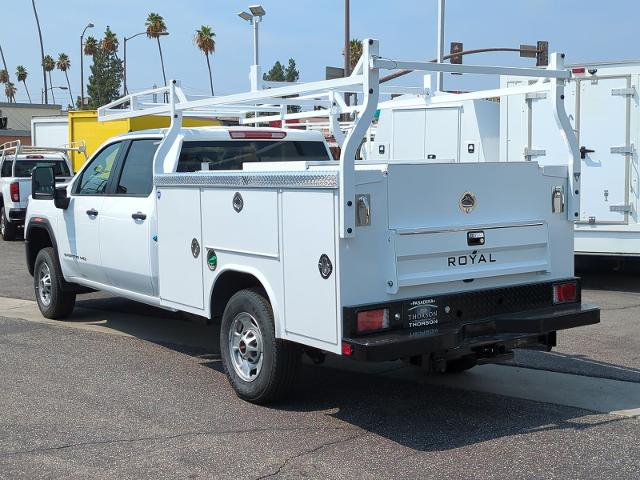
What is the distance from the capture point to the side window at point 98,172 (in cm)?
841

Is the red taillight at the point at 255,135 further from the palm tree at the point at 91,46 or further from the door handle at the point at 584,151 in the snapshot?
the palm tree at the point at 91,46

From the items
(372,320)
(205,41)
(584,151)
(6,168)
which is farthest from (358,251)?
(205,41)

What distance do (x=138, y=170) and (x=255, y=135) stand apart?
113cm

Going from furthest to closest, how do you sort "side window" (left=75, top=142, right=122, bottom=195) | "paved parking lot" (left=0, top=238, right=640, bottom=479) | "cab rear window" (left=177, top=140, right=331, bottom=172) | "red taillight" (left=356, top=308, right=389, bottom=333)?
"side window" (left=75, top=142, right=122, bottom=195) < "cab rear window" (left=177, top=140, right=331, bottom=172) < "red taillight" (left=356, top=308, right=389, bottom=333) < "paved parking lot" (left=0, top=238, right=640, bottom=479)

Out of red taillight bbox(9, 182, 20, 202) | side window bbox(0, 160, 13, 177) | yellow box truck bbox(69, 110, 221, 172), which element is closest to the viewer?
red taillight bbox(9, 182, 20, 202)

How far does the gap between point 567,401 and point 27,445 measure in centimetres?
377

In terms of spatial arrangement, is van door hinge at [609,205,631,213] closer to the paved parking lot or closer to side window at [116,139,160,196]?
the paved parking lot

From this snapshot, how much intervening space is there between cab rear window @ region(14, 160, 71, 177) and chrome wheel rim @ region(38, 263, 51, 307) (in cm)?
1012

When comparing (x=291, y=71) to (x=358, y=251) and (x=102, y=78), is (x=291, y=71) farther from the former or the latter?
(x=358, y=251)

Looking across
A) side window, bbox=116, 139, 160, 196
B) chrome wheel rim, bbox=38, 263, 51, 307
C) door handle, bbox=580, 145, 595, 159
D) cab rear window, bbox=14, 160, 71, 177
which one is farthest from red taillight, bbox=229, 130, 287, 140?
cab rear window, bbox=14, 160, 71, 177

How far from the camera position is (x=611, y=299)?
10766 millimetres

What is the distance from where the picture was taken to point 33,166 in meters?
19.6

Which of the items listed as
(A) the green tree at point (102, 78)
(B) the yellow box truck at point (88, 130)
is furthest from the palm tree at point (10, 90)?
(B) the yellow box truck at point (88, 130)

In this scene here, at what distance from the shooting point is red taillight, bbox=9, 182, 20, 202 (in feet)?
62.6
